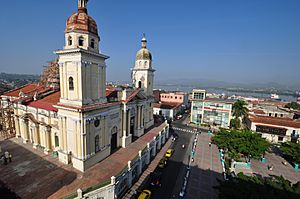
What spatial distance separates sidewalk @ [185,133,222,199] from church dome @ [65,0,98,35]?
22675 mm

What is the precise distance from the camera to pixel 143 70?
30.1 metres

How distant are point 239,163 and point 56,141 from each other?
2840 centimetres

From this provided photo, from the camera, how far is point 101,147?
1936 cm

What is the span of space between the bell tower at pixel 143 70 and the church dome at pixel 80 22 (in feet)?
44.3

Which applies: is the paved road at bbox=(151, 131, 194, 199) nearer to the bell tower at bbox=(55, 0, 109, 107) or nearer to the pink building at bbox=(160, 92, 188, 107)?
the bell tower at bbox=(55, 0, 109, 107)

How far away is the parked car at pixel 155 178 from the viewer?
1900 cm

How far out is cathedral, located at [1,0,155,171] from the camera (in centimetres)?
1638

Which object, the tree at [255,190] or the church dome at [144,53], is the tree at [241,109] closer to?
the church dome at [144,53]

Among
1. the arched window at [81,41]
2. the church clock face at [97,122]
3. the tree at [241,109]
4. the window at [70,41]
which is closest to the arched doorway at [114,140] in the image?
the church clock face at [97,122]

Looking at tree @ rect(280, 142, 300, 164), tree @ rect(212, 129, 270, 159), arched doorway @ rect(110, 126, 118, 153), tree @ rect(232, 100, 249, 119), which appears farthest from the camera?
tree @ rect(232, 100, 249, 119)

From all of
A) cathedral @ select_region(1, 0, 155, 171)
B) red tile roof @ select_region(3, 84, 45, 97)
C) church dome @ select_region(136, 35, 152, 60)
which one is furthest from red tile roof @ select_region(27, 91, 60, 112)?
church dome @ select_region(136, 35, 152, 60)

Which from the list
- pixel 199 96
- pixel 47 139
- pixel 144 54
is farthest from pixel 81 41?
pixel 199 96

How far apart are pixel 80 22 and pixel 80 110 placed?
9.64 metres

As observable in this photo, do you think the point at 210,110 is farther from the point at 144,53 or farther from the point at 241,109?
the point at 144,53
